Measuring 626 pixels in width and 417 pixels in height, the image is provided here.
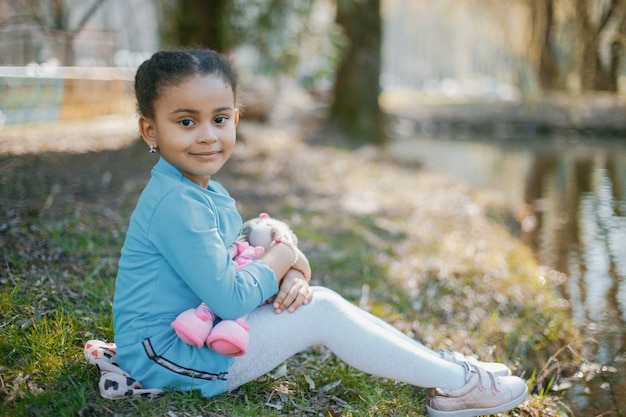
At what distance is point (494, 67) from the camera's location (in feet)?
41.8

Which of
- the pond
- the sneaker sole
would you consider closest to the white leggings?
the sneaker sole

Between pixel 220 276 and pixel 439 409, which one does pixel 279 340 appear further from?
pixel 439 409

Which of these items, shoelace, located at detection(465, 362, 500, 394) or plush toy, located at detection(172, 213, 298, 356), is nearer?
plush toy, located at detection(172, 213, 298, 356)

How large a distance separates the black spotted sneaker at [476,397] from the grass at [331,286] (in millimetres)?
126

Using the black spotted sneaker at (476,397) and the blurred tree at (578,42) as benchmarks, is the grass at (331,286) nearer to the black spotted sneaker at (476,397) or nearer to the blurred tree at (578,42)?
the black spotted sneaker at (476,397)

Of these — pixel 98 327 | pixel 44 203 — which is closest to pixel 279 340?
pixel 98 327

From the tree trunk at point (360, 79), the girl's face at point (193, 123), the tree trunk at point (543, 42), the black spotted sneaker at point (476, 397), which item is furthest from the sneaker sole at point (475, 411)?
the tree trunk at point (543, 42)

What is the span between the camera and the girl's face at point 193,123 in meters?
1.99

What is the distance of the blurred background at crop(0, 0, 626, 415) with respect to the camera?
17.3 ft

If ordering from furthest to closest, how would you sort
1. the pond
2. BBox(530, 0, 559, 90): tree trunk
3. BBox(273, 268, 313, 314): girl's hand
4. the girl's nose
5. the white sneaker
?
BBox(530, 0, 559, 90): tree trunk → the pond → the white sneaker → BBox(273, 268, 313, 314): girl's hand → the girl's nose

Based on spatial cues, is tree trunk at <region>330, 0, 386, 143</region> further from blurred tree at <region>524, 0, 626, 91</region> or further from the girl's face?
the girl's face

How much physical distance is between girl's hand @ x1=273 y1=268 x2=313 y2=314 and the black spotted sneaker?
0.63 meters

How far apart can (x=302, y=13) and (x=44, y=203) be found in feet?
13.4

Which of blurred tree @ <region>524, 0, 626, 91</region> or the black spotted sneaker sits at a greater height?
blurred tree @ <region>524, 0, 626, 91</region>
